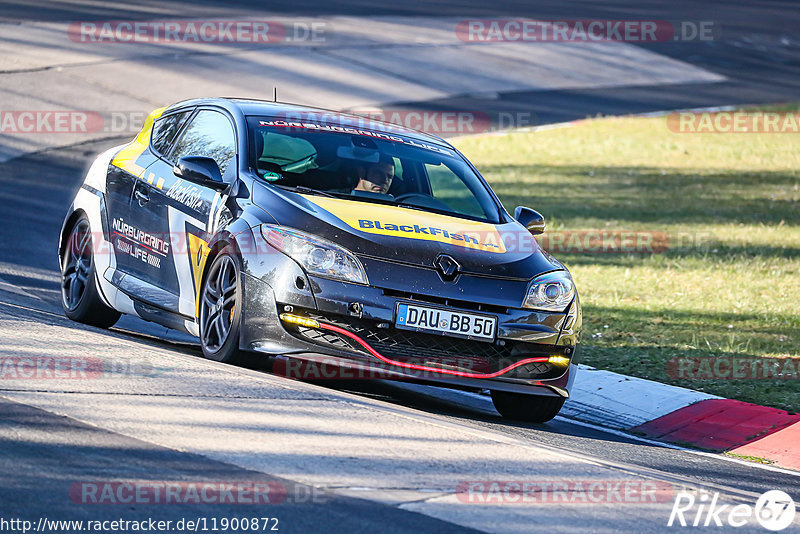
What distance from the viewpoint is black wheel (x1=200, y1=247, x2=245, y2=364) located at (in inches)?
294

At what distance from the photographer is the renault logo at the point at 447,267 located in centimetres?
730

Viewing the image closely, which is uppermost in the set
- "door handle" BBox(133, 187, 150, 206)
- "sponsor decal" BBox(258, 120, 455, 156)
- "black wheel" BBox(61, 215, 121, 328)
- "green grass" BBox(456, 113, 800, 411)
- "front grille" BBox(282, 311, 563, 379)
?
"sponsor decal" BBox(258, 120, 455, 156)

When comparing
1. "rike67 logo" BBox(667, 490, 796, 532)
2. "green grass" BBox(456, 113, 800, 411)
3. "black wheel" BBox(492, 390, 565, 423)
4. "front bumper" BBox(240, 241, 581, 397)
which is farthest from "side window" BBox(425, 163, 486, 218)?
"rike67 logo" BBox(667, 490, 796, 532)

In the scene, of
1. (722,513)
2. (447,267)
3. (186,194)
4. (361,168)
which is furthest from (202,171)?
(722,513)

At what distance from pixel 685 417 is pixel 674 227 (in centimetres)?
760

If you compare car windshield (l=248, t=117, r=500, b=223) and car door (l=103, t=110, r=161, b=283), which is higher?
car windshield (l=248, t=117, r=500, b=223)

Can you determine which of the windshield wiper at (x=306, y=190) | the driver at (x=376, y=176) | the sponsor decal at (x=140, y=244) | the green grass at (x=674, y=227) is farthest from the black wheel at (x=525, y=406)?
the sponsor decal at (x=140, y=244)

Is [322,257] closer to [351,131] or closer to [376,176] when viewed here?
[376,176]

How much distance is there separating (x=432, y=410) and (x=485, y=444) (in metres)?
1.51

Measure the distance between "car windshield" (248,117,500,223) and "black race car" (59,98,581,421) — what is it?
0.5 inches

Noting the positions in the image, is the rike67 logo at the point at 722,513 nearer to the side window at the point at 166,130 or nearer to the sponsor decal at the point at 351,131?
the sponsor decal at the point at 351,131

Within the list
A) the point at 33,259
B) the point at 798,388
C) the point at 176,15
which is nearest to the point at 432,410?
the point at 798,388

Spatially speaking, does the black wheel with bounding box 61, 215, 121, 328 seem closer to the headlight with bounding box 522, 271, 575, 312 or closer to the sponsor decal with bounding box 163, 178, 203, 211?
the sponsor decal with bounding box 163, 178, 203, 211

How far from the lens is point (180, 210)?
8.23 m
